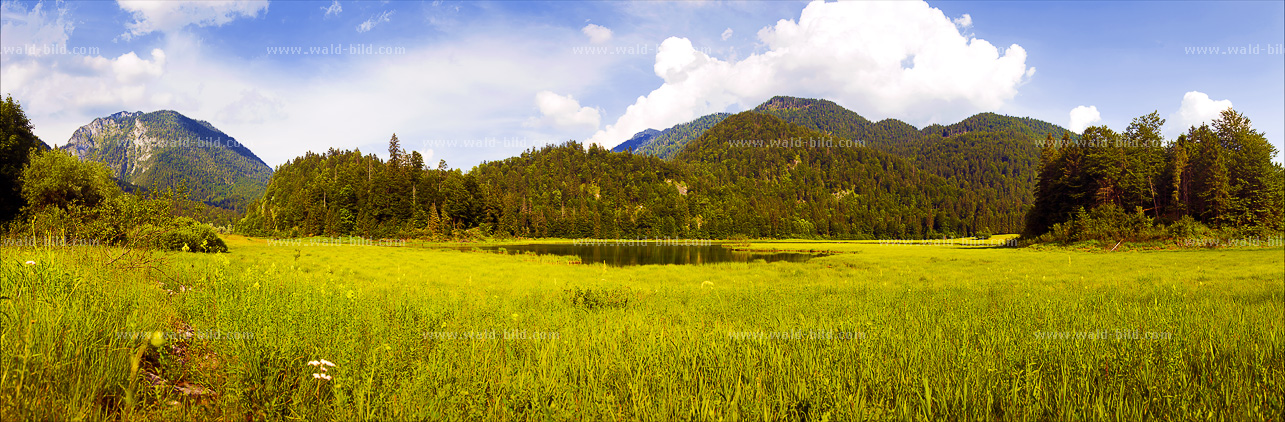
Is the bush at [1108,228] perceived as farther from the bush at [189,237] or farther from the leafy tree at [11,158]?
the leafy tree at [11,158]

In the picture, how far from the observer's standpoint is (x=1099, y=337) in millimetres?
5426

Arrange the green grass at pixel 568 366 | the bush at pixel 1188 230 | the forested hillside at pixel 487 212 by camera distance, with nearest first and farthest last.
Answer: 1. the green grass at pixel 568 366
2. the bush at pixel 1188 230
3. the forested hillside at pixel 487 212

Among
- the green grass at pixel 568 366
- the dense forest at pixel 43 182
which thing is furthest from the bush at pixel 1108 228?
the dense forest at pixel 43 182

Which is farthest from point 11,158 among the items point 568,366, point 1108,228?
point 1108,228

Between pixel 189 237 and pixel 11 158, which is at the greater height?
pixel 11 158

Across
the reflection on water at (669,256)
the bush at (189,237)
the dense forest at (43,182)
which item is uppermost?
the dense forest at (43,182)

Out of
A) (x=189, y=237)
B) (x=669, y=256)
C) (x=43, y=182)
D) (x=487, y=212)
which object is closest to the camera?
(x=189, y=237)

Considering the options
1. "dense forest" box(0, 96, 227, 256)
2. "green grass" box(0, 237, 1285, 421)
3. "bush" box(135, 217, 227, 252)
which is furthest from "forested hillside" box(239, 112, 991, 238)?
"green grass" box(0, 237, 1285, 421)

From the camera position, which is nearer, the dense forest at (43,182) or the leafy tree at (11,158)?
the dense forest at (43,182)

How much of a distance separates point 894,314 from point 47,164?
42.7m

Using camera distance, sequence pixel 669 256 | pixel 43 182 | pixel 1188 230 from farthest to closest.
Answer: pixel 669 256 → pixel 1188 230 → pixel 43 182

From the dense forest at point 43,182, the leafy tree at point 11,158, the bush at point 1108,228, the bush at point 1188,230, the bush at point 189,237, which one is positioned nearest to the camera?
the bush at point 189,237

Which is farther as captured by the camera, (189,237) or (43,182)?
(43,182)

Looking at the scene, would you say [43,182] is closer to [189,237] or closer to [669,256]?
[189,237]
